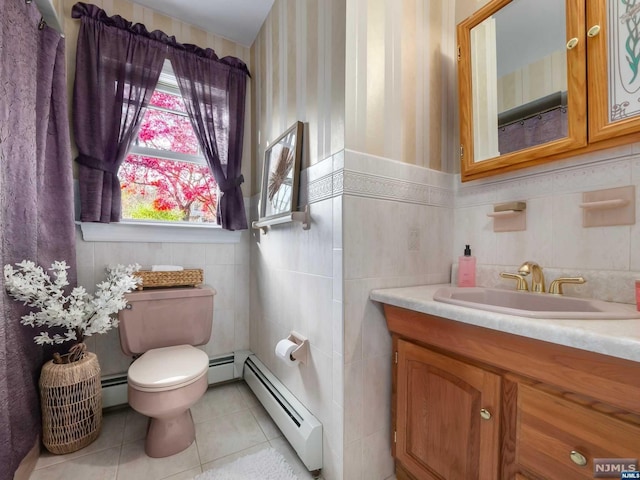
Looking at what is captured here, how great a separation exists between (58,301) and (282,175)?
1.29m

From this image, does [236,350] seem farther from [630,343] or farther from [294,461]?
[630,343]

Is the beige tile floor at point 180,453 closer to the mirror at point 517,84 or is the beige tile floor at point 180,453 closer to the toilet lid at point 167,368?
the toilet lid at point 167,368

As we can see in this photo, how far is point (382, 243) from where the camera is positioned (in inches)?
50.3

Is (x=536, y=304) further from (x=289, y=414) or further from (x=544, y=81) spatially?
(x=289, y=414)

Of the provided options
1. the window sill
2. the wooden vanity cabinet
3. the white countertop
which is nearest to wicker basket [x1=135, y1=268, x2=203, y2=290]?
the window sill

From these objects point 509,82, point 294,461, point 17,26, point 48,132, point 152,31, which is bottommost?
point 294,461

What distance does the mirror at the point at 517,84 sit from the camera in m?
1.07

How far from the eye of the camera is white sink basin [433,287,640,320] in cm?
74

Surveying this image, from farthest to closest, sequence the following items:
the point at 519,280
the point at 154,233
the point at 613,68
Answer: the point at 154,233, the point at 519,280, the point at 613,68

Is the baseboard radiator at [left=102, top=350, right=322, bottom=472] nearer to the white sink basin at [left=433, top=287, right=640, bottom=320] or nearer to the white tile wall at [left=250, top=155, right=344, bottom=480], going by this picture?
the white tile wall at [left=250, top=155, right=344, bottom=480]

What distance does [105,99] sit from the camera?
5.78 ft

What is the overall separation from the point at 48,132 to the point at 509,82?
93.3 inches

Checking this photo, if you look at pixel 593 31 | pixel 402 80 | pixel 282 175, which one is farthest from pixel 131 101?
pixel 593 31

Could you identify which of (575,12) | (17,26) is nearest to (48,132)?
(17,26)
